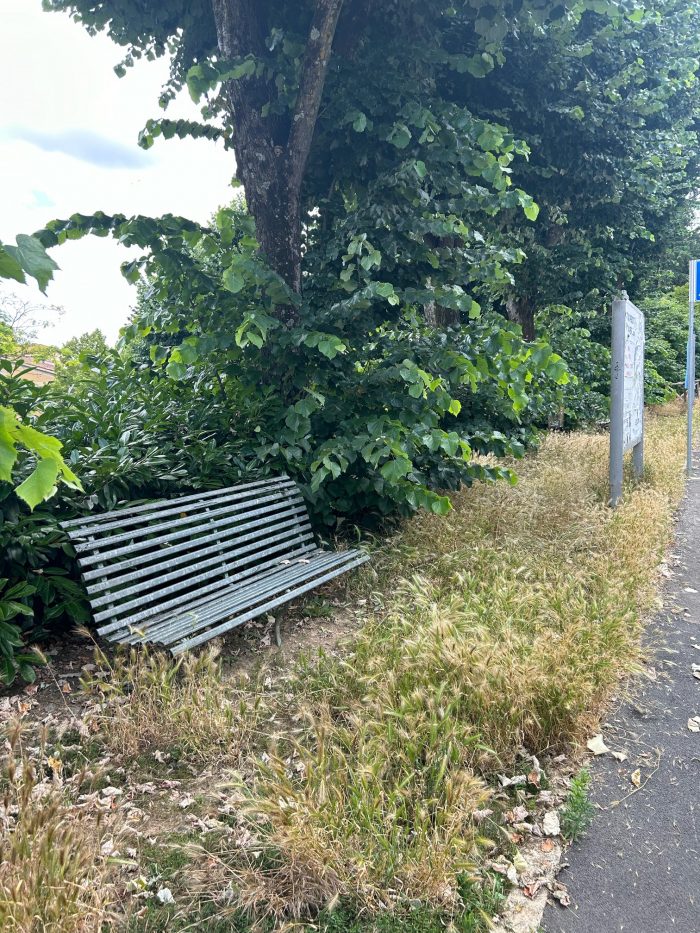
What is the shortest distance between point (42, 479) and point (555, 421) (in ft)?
39.9

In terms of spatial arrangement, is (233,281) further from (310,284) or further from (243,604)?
(243,604)

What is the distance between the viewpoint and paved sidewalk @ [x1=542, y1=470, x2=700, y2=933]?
6.59 feet

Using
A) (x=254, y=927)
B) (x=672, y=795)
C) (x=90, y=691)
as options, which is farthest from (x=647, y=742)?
(x=90, y=691)

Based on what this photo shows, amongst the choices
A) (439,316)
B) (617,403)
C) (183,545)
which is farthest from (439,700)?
(439,316)

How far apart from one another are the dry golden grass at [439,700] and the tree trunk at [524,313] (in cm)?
757

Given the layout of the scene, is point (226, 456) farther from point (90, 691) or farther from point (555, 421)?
point (555, 421)

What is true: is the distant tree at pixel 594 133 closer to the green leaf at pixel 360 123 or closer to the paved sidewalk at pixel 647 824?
the green leaf at pixel 360 123

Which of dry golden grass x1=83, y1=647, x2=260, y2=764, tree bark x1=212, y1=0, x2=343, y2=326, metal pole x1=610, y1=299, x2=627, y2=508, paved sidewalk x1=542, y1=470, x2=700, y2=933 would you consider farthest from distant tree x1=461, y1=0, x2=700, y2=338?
dry golden grass x1=83, y1=647, x2=260, y2=764

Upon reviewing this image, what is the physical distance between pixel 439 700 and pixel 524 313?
428 inches

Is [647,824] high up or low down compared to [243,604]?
down

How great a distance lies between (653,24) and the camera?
28.0 ft

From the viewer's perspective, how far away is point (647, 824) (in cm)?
240

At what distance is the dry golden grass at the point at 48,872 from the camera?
169 centimetres

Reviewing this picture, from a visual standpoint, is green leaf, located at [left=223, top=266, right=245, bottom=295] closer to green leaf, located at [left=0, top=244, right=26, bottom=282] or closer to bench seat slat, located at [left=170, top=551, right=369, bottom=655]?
bench seat slat, located at [left=170, top=551, right=369, bottom=655]
